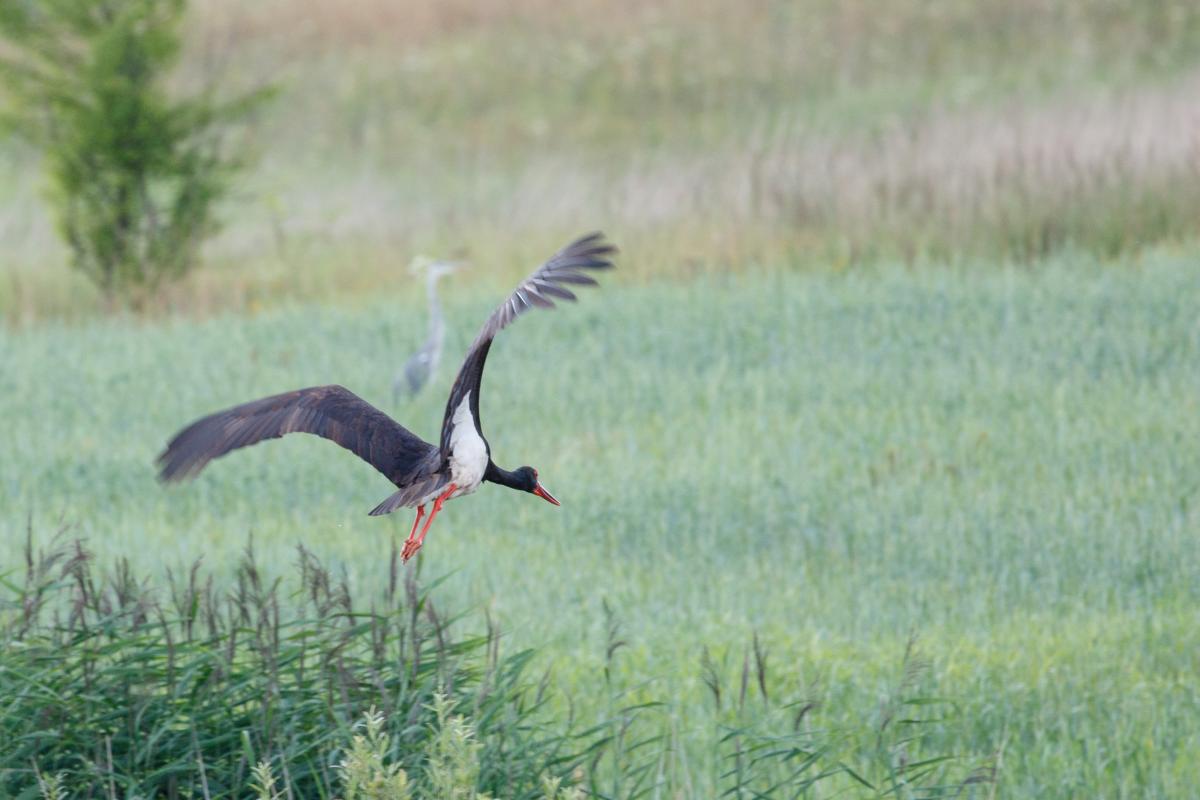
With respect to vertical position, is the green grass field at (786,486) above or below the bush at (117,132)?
below

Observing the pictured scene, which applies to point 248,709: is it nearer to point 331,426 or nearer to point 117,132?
point 331,426

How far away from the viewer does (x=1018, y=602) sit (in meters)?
7.27

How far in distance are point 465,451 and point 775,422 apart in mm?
6418

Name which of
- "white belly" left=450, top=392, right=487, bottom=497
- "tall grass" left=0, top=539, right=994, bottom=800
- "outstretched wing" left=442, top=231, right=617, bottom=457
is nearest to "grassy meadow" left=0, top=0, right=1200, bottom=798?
"tall grass" left=0, top=539, right=994, bottom=800

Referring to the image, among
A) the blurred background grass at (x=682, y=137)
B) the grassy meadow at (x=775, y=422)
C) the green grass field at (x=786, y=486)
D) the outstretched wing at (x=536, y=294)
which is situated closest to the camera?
the outstretched wing at (x=536, y=294)

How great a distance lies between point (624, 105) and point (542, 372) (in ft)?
51.7

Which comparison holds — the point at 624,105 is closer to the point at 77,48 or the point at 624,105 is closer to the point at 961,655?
the point at 77,48

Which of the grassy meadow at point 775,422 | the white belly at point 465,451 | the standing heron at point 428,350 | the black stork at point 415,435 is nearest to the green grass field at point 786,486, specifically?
the grassy meadow at point 775,422

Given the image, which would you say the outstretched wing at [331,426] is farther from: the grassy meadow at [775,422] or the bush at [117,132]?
the bush at [117,132]

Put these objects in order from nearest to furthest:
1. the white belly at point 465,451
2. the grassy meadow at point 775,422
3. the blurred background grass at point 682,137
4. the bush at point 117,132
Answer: the white belly at point 465,451
the grassy meadow at point 775,422
the blurred background grass at point 682,137
the bush at point 117,132

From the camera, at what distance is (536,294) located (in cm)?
389

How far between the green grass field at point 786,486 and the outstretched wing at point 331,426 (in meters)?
0.49

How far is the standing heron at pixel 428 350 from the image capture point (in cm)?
938

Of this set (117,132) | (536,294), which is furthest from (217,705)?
(117,132)
